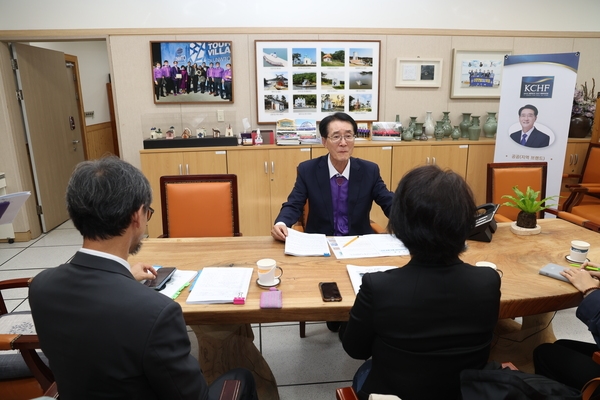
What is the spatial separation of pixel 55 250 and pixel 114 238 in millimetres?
3711

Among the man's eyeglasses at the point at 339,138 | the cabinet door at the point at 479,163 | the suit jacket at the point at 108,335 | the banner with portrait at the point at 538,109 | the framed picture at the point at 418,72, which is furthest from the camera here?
the framed picture at the point at 418,72

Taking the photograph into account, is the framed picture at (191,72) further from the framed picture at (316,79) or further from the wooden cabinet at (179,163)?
the wooden cabinet at (179,163)

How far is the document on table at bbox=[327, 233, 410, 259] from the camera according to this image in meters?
1.92

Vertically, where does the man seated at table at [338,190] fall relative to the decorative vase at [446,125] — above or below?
below

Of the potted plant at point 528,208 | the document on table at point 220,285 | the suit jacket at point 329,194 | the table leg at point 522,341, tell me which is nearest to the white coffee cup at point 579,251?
the potted plant at point 528,208

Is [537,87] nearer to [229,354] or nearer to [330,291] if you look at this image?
[330,291]

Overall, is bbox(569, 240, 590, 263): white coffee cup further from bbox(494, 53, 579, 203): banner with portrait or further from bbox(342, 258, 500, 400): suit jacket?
bbox(494, 53, 579, 203): banner with portrait

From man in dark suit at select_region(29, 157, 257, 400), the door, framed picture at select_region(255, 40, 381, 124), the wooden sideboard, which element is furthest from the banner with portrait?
the door

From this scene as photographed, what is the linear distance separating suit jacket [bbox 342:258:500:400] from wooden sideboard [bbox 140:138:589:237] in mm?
2980

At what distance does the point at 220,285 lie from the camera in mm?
1627

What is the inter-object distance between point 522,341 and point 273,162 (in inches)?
107

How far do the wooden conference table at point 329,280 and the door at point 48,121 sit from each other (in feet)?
10.9

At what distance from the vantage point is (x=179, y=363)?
96cm

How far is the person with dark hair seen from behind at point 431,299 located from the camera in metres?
1.10
